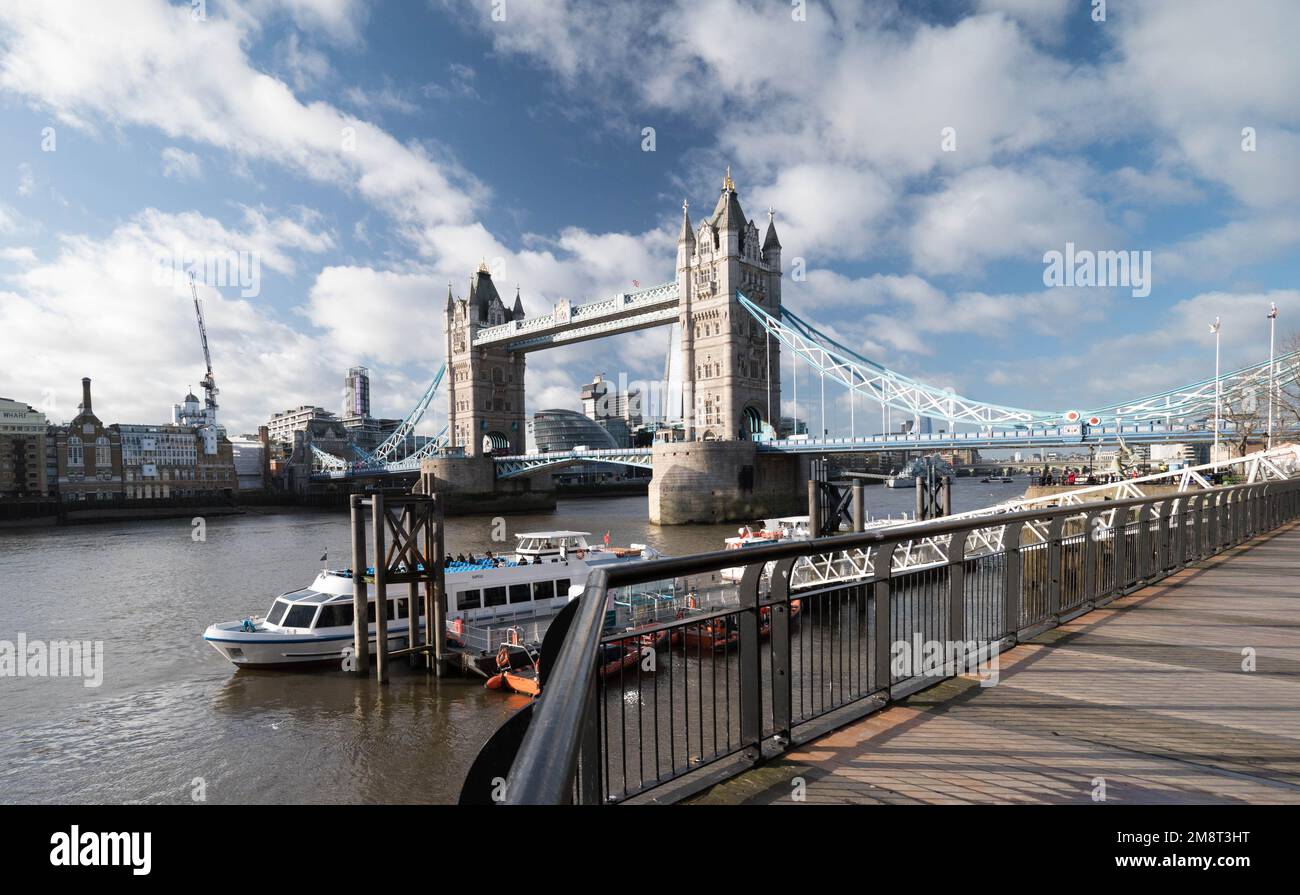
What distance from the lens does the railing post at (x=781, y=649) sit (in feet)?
10.8

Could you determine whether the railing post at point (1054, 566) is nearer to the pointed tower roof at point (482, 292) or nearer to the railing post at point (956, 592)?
the railing post at point (956, 592)

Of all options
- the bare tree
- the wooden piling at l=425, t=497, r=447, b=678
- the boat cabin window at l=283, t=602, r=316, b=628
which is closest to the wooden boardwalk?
the wooden piling at l=425, t=497, r=447, b=678

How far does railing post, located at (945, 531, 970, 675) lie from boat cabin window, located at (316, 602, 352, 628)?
1554 centimetres

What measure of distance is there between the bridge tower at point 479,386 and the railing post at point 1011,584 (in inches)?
3154

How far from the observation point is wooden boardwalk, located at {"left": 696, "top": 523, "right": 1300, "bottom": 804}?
2.81m

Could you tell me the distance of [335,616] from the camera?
16.8 metres

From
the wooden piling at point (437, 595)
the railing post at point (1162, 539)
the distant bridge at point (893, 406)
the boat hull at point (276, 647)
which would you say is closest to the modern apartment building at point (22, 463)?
the distant bridge at point (893, 406)

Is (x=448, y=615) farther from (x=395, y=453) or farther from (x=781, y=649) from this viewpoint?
(x=395, y=453)

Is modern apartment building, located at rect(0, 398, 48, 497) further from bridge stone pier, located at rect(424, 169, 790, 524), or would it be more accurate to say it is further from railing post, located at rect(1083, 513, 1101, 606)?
railing post, located at rect(1083, 513, 1101, 606)
